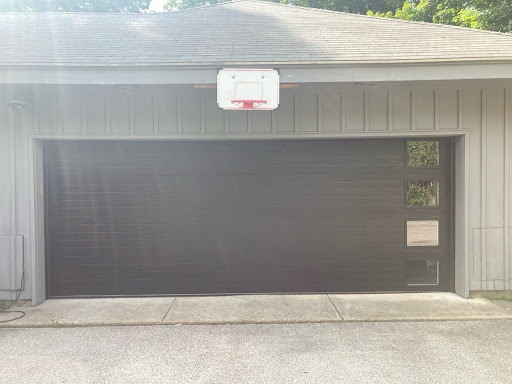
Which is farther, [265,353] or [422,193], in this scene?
[422,193]

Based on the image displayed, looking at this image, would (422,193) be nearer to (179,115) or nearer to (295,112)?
(295,112)

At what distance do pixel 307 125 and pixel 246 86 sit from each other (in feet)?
4.11

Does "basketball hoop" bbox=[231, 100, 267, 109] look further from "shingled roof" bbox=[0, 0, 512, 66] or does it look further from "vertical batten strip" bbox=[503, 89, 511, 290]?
"vertical batten strip" bbox=[503, 89, 511, 290]

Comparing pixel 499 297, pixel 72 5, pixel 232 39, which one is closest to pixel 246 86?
pixel 232 39

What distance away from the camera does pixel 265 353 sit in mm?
3334

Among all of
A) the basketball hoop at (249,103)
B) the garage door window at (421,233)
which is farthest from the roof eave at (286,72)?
the garage door window at (421,233)

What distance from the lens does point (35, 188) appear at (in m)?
4.70

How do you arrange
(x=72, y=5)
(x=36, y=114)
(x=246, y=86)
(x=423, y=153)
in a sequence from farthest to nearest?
(x=72, y=5) < (x=423, y=153) < (x=36, y=114) < (x=246, y=86)

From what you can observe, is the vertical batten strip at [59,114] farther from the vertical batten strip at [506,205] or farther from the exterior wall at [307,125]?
the vertical batten strip at [506,205]

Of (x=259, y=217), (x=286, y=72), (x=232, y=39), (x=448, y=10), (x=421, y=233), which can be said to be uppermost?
(x=448, y=10)

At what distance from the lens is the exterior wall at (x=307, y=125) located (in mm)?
4680

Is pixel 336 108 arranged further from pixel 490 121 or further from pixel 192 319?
pixel 192 319

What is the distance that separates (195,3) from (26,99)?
19.5 m

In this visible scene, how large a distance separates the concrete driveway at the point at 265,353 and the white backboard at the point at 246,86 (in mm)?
2509
